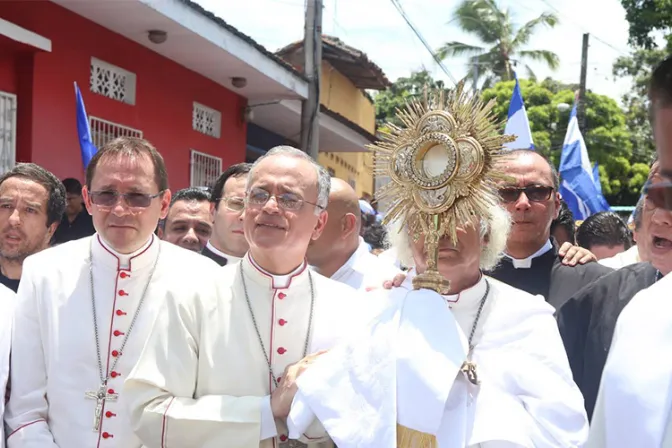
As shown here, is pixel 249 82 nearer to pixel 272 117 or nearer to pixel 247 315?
pixel 272 117

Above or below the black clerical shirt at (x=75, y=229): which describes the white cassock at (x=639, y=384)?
below

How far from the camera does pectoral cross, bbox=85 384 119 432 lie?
3279 millimetres

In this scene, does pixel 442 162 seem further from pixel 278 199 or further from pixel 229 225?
pixel 229 225

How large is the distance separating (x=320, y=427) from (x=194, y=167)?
9670 mm

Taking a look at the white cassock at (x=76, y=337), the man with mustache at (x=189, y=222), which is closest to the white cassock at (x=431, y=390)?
the white cassock at (x=76, y=337)

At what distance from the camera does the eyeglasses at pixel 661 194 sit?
149 cm

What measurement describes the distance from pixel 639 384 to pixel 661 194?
0.94 metres

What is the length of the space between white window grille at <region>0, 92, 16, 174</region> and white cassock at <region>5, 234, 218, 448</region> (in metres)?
4.89

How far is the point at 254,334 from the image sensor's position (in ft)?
10.3

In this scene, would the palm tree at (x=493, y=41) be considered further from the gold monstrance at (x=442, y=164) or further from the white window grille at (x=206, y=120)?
the gold monstrance at (x=442, y=164)

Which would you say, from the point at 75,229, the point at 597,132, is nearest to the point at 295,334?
the point at 75,229

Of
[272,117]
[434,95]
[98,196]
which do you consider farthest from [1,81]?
[272,117]

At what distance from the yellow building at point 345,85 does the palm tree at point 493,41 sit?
12.1m

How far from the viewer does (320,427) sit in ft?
9.18
